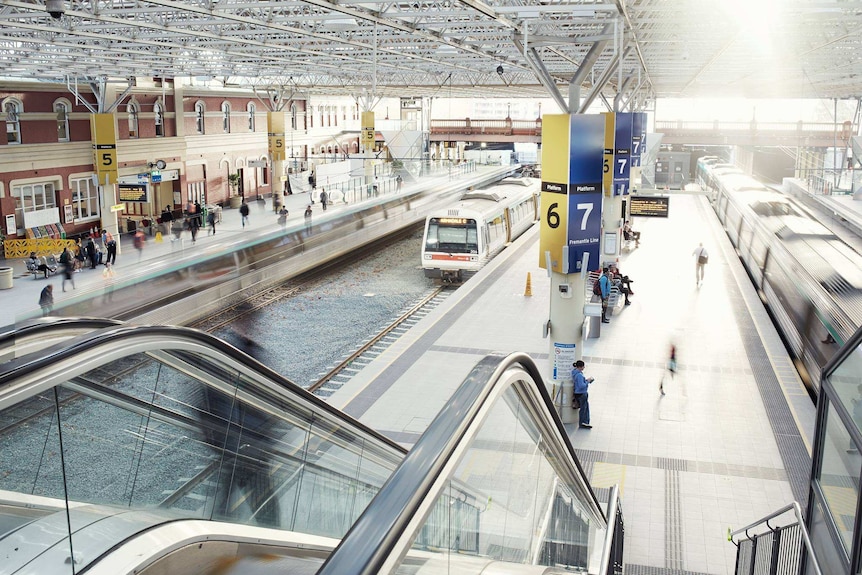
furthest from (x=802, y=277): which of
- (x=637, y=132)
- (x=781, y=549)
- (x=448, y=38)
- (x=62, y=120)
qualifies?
(x=62, y=120)

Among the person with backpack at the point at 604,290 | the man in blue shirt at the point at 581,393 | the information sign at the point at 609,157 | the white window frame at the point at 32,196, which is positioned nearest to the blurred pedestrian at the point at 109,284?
the man in blue shirt at the point at 581,393

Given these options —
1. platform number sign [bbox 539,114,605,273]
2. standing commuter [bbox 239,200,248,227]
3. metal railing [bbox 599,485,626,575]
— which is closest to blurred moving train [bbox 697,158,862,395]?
platform number sign [bbox 539,114,605,273]

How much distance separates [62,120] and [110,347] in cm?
3062

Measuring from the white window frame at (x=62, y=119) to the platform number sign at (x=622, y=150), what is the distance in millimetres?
21079

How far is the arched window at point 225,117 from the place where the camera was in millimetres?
43594

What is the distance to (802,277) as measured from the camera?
1645cm

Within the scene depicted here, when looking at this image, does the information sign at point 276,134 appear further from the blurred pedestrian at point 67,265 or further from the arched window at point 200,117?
the blurred pedestrian at point 67,265

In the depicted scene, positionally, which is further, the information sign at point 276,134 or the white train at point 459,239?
the information sign at point 276,134

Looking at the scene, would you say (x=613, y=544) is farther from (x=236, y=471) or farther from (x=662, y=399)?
(x=662, y=399)

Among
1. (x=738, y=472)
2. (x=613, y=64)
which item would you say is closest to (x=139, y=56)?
(x=613, y=64)

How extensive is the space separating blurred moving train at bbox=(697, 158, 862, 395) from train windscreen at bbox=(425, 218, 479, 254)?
8.39m

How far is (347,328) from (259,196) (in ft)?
88.3

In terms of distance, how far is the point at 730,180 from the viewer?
3731 centimetres

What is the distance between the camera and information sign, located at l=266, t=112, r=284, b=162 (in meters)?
43.6
